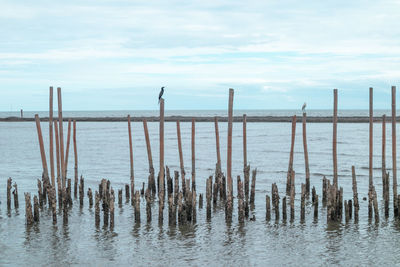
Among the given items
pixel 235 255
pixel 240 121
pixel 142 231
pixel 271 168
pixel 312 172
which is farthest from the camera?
pixel 240 121

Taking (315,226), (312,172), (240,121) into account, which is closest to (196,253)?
(315,226)

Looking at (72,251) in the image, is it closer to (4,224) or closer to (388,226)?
(4,224)

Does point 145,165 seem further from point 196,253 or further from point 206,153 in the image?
point 196,253

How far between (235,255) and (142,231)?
2704 mm

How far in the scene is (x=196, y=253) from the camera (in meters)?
11.2

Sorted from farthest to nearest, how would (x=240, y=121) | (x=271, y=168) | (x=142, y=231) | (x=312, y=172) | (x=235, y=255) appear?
(x=240, y=121), (x=271, y=168), (x=312, y=172), (x=142, y=231), (x=235, y=255)

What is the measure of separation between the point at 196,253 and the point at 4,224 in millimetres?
5270

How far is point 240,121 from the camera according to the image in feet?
289

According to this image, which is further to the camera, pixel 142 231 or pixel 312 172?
pixel 312 172

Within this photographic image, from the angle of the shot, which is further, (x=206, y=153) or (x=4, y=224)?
(x=206, y=153)

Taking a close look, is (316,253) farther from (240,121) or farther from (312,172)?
(240,121)

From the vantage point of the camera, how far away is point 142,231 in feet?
42.2

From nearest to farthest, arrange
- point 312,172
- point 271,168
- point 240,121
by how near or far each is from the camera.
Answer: point 312,172, point 271,168, point 240,121

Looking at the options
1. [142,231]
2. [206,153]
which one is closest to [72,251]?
[142,231]
